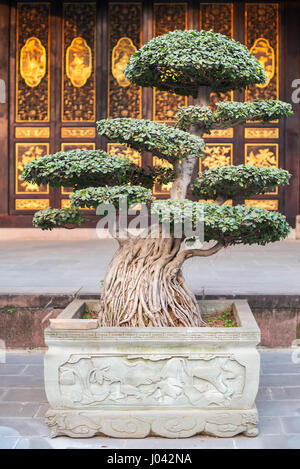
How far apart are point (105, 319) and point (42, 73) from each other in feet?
18.8

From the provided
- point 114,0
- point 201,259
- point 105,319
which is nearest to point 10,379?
point 105,319

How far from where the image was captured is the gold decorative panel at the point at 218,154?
7.60m

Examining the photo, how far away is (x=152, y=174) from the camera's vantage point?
303 centimetres

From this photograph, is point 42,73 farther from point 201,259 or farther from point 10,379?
point 10,379

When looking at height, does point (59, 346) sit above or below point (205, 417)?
above

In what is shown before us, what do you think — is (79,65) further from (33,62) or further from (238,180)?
(238,180)

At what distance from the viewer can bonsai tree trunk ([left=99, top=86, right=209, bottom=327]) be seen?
268 centimetres

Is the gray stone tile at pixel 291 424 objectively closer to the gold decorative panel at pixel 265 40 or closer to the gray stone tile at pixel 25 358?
the gray stone tile at pixel 25 358

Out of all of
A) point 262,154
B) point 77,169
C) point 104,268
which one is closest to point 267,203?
point 262,154

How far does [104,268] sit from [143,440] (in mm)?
2708

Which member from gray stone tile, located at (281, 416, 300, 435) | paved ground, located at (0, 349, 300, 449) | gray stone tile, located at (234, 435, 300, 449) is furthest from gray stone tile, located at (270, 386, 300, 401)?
gray stone tile, located at (234, 435, 300, 449)

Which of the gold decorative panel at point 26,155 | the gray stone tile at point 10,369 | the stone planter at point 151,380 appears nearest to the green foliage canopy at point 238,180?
the stone planter at point 151,380

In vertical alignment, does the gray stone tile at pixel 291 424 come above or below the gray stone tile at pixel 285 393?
below
